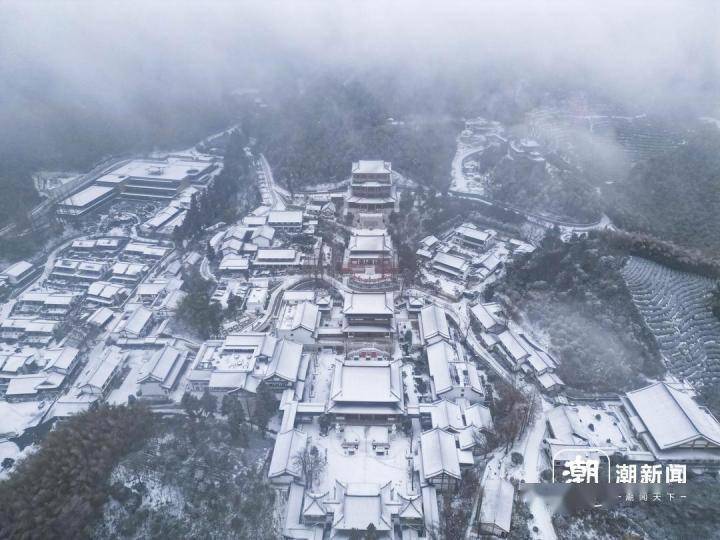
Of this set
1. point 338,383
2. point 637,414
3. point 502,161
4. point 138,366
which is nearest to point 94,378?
point 138,366

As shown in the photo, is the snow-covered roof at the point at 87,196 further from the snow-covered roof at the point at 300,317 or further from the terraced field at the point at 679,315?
the terraced field at the point at 679,315

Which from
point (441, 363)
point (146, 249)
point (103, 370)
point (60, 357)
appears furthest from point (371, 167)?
point (60, 357)

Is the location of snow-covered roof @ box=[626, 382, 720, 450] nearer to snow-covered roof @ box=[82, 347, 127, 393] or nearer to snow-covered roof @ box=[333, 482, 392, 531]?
snow-covered roof @ box=[333, 482, 392, 531]

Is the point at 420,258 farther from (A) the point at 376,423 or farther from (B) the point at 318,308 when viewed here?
(A) the point at 376,423

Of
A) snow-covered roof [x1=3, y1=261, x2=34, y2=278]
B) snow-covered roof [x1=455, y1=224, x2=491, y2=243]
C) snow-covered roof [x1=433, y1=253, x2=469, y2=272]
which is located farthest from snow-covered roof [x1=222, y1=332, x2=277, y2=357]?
snow-covered roof [x1=3, y1=261, x2=34, y2=278]

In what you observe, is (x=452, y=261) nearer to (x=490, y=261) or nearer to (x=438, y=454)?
(x=490, y=261)

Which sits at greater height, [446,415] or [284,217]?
[284,217]
